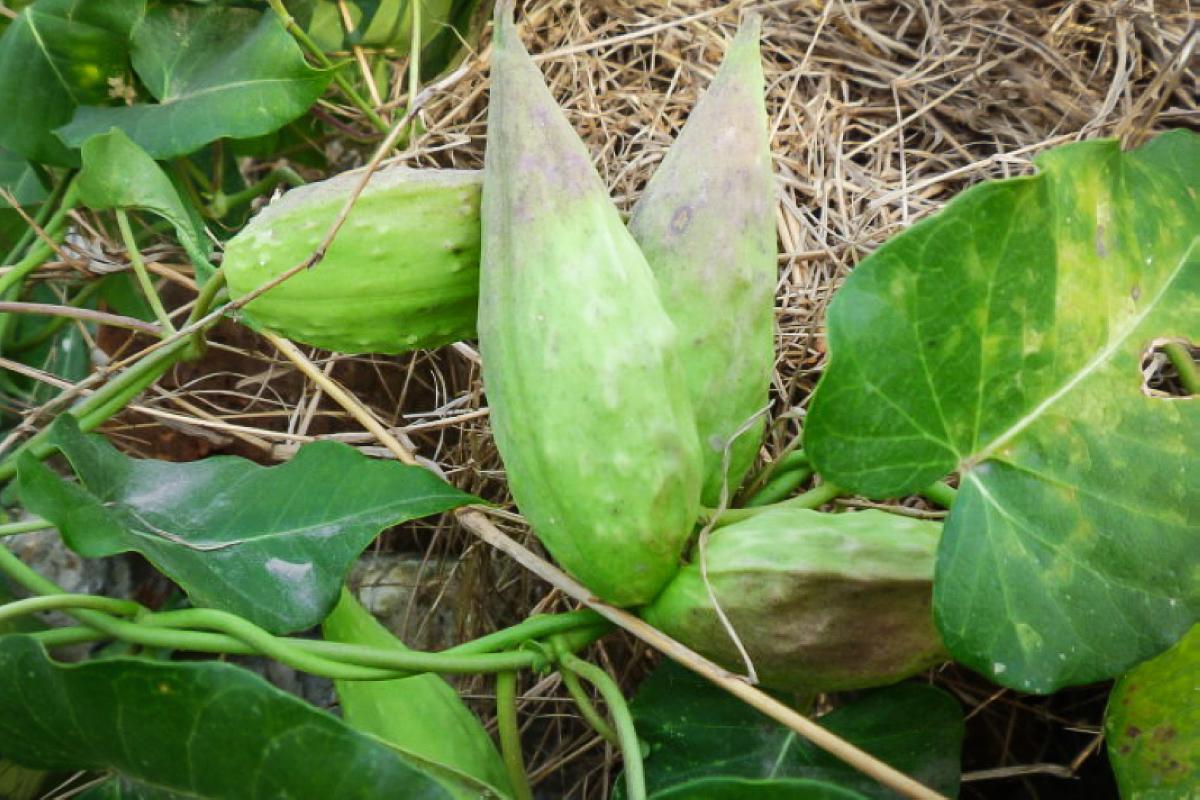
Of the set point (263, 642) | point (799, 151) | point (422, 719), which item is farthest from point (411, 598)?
point (799, 151)

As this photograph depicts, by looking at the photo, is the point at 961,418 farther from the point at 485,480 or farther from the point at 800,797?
the point at 485,480

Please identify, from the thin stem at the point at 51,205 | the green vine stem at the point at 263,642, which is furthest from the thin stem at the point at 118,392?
the thin stem at the point at 51,205

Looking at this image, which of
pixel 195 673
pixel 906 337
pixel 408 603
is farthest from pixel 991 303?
pixel 408 603

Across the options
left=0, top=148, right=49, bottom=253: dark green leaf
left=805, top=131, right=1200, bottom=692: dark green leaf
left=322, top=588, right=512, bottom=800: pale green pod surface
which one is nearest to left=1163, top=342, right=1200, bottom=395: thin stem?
left=805, top=131, right=1200, bottom=692: dark green leaf

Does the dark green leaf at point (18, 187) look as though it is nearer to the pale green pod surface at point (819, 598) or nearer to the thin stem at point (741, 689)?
the thin stem at point (741, 689)

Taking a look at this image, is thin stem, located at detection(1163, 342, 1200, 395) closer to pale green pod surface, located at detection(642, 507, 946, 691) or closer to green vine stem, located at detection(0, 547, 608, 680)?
pale green pod surface, located at detection(642, 507, 946, 691)

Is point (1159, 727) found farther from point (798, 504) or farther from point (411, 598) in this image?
point (411, 598)
